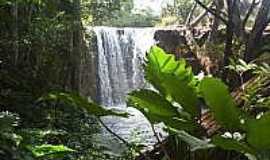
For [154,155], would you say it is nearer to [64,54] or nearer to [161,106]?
[161,106]

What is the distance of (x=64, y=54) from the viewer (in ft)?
32.1

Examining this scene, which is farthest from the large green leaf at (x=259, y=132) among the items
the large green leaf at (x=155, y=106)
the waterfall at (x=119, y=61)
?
the waterfall at (x=119, y=61)

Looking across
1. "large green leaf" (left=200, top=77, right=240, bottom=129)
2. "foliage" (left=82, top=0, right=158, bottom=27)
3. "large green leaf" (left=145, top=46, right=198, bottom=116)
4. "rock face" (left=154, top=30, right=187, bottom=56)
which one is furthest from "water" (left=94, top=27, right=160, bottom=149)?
"large green leaf" (left=200, top=77, right=240, bottom=129)

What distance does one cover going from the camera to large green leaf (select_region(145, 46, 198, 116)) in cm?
226

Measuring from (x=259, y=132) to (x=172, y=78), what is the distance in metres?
0.67

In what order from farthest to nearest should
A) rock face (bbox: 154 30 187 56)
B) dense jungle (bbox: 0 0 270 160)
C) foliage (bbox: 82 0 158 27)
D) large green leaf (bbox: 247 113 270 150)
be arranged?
rock face (bbox: 154 30 187 56) → foliage (bbox: 82 0 158 27) → dense jungle (bbox: 0 0 270 160) → large green leaf (bbox: 247 113 270 150)

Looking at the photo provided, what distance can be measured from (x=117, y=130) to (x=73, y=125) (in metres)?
1.21

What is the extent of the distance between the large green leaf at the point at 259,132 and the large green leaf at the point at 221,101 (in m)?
0.31

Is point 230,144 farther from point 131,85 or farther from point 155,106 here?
point 131,85

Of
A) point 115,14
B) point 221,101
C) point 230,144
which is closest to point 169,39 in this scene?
point 115,14

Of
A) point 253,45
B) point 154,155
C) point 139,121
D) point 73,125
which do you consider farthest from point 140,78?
point 154,155

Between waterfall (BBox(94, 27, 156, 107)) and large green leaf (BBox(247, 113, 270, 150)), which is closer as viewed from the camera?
large green leaf (BBox(247, 113, 270, 150))

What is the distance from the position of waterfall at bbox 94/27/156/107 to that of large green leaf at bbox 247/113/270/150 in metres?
11.5

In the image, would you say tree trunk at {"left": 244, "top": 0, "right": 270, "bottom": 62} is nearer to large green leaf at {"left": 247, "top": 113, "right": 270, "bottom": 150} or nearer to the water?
large green leaf at {"left": 247, "top": 113, "right": 270, "bottom": 150}
